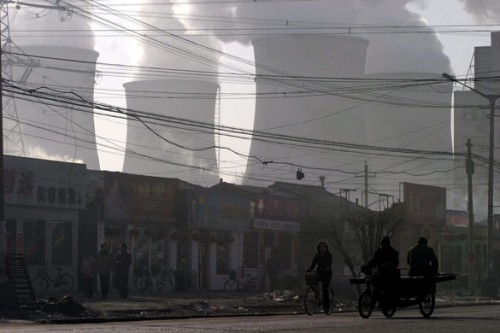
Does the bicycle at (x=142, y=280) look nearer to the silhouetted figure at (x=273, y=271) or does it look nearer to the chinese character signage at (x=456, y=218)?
the silhouetted figure at (x=273, y=271)

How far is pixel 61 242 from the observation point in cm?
3356

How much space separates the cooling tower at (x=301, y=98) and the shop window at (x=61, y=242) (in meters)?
28.7

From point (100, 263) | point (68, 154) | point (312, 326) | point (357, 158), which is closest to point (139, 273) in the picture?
point (100, 263)

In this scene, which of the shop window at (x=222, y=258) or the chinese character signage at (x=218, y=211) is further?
the shop window at (x=222, y=258)

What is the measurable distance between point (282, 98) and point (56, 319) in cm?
4479

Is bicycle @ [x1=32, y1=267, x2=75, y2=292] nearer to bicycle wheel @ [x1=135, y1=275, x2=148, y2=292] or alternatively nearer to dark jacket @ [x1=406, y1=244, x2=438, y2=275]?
bicycle wheel @ [x1=135, y1=275, x2=148, y2=292]

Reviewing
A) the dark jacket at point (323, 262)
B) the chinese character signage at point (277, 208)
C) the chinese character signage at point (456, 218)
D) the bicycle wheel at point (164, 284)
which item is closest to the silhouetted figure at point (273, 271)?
the bicycle wheel at point (164, 284)

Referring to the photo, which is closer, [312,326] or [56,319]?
[312,326]

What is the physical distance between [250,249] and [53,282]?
1192 centimetres

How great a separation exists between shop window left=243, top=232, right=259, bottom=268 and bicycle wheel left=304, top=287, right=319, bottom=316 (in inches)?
879

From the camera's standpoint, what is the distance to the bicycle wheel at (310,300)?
1952cm

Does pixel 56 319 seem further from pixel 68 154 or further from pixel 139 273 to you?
pixel 68 154

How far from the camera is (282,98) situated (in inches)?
2488

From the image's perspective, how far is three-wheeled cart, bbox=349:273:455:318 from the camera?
1755 cm
